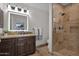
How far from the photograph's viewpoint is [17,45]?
198 cm

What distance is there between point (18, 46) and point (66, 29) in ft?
2.67

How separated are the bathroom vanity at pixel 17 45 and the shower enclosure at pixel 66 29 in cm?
39

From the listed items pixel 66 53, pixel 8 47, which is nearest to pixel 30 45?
pixel 8 47

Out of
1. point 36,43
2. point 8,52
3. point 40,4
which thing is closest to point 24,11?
point 40,4

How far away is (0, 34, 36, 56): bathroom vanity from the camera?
6.31 ft

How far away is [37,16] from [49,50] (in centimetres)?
58

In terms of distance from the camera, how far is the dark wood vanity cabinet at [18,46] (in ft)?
6.31

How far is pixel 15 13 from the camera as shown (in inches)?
78.4

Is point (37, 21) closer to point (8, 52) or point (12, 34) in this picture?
point (12, 34)

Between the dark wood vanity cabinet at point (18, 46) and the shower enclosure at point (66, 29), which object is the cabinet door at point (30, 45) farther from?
the shower enclosure at point (66, 29)

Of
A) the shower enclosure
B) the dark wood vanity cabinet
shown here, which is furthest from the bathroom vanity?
the shower enclosure

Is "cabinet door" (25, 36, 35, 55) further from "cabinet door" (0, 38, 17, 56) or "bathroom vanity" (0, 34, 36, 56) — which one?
"cabinet door" (0, 38, 17, 56)

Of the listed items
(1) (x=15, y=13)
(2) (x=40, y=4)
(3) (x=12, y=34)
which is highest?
(2) (x=40, y=4)

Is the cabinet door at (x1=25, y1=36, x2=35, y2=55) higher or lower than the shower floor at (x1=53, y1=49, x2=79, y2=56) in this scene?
higher
